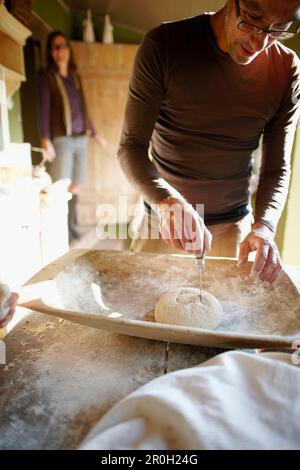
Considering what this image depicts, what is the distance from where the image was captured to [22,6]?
1.94m

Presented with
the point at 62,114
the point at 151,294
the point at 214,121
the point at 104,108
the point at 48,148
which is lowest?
the point at 151,294

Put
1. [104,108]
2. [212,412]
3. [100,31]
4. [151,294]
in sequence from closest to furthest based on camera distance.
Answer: [212,412] < [151,294] < [104,108] < [100,31]

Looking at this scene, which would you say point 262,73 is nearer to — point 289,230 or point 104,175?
point 289,230

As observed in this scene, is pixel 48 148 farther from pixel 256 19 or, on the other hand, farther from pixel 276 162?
pixel 256 19

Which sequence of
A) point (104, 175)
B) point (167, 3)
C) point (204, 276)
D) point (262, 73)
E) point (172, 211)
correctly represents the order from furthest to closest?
point (104, 175) < point (167, 3) < point (262, 73) < point (204, 276) < point (172, 211)

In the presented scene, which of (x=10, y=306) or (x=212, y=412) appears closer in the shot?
(x=212, y=412)

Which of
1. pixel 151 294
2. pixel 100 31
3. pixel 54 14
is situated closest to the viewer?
pixel 151 294

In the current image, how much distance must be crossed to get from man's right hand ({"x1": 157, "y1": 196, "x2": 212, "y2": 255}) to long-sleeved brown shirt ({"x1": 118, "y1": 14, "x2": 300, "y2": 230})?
0.12m

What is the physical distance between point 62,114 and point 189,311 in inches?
113

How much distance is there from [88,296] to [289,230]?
1.35 metres

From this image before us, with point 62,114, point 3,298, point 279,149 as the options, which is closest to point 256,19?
point 279,149

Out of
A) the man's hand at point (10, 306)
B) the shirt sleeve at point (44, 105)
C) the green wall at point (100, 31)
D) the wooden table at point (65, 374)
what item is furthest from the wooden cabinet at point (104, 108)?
the man's hand at point (10, 306)

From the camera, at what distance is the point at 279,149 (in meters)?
1.22

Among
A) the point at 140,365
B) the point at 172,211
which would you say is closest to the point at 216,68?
the point at 172,211
